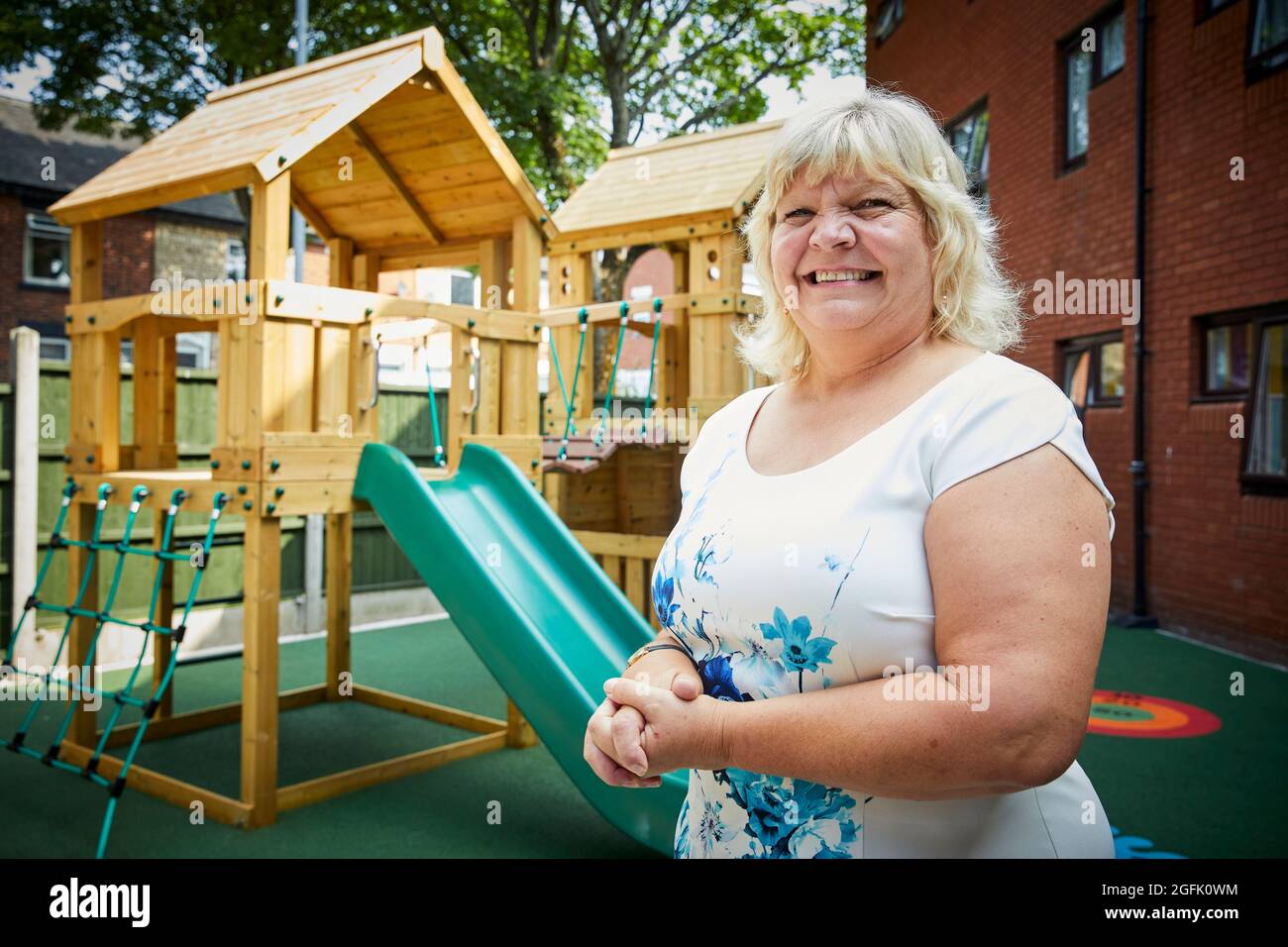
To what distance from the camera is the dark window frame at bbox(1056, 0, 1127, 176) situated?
10.4 meters

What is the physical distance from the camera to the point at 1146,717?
6742mm

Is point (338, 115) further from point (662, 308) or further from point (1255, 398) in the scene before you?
point (1255, 398)

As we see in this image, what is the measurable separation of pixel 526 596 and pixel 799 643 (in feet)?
12.7

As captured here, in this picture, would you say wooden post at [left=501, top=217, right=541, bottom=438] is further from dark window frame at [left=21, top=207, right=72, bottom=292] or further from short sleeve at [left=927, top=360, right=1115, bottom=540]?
dark window frame at [left=21, top=207, right=72, bottom=292]

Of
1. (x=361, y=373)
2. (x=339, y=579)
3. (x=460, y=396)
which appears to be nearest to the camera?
(x=361, y=373)

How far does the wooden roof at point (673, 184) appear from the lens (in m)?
7.95

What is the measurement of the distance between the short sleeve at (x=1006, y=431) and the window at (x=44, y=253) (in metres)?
24.1

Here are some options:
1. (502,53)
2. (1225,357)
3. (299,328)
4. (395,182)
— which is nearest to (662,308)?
(395,182)

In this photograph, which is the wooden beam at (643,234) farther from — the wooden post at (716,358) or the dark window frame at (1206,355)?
the dark window frame at (1206,355)

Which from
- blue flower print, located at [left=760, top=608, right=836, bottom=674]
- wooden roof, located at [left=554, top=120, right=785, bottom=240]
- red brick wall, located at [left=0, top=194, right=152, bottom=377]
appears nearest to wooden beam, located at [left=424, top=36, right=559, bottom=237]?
wooden roof, located at [left=554, top=120, right=785, bottom=240]

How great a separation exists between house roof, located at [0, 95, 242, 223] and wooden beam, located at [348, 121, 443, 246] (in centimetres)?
1652


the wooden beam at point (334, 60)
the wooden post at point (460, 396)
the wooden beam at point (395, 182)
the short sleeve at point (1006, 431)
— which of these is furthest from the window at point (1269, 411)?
the short sleeve at point (1006, 431)
